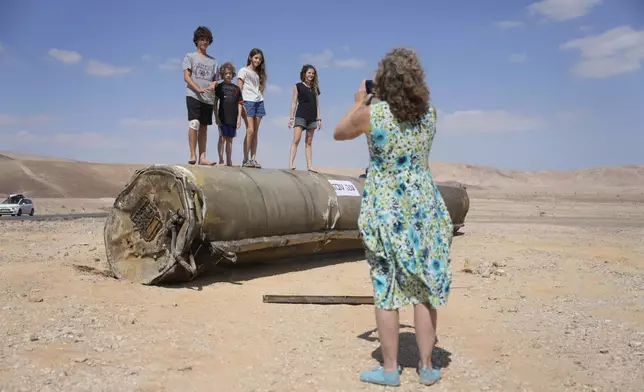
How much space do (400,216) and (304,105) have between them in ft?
17.1

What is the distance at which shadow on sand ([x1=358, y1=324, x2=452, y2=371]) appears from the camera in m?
3.83

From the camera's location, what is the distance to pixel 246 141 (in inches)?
317

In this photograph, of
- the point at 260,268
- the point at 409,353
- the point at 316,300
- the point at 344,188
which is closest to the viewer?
the point at 409,353

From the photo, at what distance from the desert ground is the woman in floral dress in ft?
1.17

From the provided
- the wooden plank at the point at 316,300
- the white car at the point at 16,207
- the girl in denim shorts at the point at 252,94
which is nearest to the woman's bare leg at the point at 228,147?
the girl in denim shorts at the point at 252,94

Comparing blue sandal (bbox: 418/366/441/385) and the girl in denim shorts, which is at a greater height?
the girl in denim shorts

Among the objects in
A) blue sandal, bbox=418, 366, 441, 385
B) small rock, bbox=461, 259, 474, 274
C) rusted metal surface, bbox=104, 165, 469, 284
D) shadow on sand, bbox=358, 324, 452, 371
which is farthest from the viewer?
small rock, bbox=461, 259, 474, 274

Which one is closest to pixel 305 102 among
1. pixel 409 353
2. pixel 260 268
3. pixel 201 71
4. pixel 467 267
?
pixel 201 71

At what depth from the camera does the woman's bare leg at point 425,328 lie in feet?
11.1

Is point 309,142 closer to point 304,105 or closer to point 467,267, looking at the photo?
point 304,105

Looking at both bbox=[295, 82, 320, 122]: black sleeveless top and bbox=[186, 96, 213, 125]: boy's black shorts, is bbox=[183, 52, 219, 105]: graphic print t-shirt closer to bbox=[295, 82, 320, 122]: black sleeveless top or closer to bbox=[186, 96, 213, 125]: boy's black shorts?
bbox=[186, 96, 213, 125]: boy's black shorts

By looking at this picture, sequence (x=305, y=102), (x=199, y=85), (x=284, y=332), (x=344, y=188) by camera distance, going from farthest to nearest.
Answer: (x=305, y=102) < (x=344, y=188) < (x=199, y=85) < (x=284, y=332)

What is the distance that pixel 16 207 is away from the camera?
21.7 meters

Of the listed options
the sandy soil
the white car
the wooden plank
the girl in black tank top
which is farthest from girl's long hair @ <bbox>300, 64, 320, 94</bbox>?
the white car
